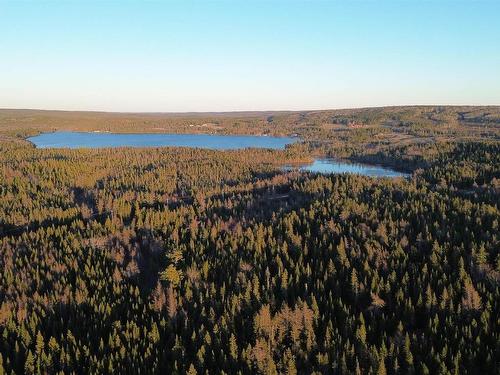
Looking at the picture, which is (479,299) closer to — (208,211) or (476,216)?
(476,216)

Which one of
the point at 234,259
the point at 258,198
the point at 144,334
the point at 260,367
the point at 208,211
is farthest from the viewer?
the point at 258,198

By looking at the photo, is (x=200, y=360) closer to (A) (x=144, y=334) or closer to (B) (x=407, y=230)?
(A) (x=144, y=334)

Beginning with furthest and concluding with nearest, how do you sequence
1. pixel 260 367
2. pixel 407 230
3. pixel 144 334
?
pixel 407 230, pixel 144 334, pixel 260 367

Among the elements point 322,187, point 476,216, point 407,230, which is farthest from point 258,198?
point 476,216

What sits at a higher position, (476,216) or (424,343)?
(476,216)

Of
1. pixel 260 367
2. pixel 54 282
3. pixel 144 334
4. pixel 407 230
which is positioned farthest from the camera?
pixel 407 230

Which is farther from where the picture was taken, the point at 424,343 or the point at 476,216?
the point at 476,216

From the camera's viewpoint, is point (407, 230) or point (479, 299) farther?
point (407, 230)

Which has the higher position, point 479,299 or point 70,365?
point 479,299

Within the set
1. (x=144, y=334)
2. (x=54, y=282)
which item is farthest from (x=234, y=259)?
(x=54, y=282)
